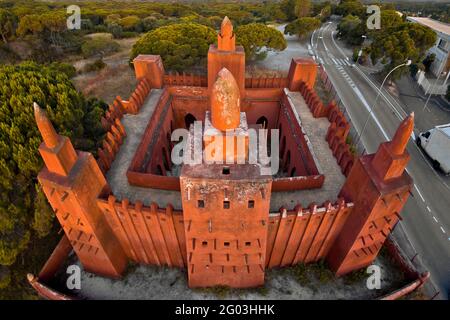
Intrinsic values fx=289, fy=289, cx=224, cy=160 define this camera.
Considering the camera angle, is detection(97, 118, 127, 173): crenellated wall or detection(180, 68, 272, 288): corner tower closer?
detection(180, 68, 272, 288): corner tower

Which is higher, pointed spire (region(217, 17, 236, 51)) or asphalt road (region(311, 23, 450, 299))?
pointed spire (region(217, 17, 236, 51))

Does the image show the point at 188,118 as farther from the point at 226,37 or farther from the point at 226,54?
the point at 226,37

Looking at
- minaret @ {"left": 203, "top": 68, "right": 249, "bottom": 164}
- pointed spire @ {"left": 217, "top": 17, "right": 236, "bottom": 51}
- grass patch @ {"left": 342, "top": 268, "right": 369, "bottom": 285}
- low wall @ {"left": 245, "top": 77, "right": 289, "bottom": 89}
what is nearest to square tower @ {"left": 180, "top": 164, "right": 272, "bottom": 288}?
minaret @ {"left": 203, "top": 68, "right": 249, "bottom": 164}

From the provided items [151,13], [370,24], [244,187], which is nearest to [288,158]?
[244,187]

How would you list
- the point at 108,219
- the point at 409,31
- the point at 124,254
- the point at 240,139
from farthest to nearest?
1. the point at 409,31
2. the point at 124,254
3. the point at 108,219
4. the point at 240,139

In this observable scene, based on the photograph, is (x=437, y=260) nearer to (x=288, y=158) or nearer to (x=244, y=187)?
(x=288, y=158)

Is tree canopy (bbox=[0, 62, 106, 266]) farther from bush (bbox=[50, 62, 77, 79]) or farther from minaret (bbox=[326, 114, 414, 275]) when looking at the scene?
minaret (bbox=[326, 114, 414, 275])

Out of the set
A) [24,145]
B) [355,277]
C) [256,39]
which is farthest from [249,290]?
[256,39]
